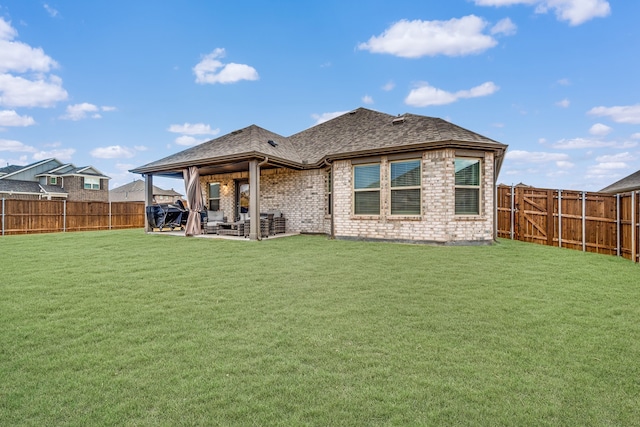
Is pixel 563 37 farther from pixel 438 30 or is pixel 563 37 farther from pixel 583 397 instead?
pixel 583 397

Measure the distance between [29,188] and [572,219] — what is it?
3617 cm

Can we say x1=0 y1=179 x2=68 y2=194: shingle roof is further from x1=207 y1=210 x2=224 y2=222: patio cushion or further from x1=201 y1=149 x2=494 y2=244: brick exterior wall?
x1=201 y1=149 x2=494 y2=244: brick exterior wall

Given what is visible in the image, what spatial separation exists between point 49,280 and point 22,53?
15584 millimetres

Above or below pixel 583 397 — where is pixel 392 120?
above

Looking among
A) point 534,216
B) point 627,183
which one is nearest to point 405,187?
point 534,216

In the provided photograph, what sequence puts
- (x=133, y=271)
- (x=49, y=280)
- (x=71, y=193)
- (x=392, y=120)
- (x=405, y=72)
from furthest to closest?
(x=71, y=193)
(x=405, y=72)
(x=392, y=120)
(x=133, y=271)
(x=49, y=280)

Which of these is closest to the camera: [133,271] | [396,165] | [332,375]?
[332,375]

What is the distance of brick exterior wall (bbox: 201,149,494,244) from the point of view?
Result: 28.7 ft

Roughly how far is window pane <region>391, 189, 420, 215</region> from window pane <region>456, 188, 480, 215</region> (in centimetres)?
115

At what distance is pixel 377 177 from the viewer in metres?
9.80

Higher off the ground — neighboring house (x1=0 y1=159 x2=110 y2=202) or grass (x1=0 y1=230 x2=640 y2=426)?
neighboring house (x1=0 y1=159 x2=110 y2=202)

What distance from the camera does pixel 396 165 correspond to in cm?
950

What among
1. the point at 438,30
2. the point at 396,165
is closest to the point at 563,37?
the point at 438,30

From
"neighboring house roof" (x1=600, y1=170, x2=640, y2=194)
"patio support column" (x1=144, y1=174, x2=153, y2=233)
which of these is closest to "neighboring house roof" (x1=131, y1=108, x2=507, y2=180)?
"patio support column" (x1=144, y1=174, x2=153, y2=233)
